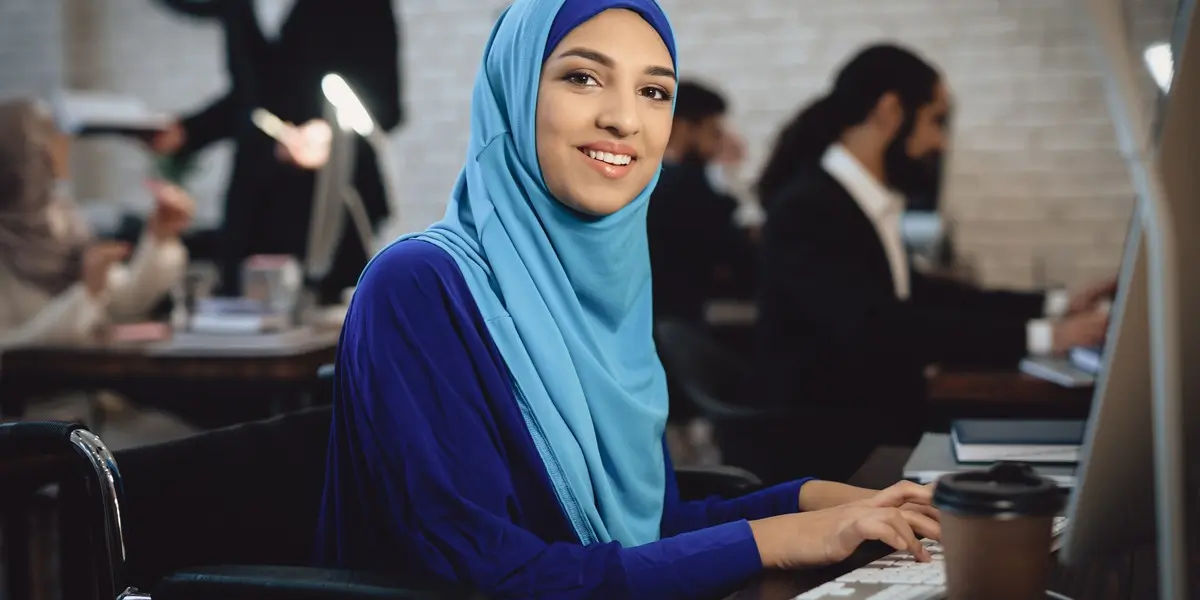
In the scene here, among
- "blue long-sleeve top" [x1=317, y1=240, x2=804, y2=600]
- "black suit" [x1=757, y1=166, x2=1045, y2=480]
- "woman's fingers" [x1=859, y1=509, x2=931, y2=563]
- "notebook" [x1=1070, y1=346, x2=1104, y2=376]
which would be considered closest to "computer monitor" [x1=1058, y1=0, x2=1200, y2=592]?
"woman's fingers" [x1=859, y1=509, x2=931, y2=563]

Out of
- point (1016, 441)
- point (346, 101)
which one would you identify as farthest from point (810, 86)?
point (1016, 441)

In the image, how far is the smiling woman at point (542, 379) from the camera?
0.95m

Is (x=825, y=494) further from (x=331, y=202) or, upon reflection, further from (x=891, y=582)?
(x=331, y=202)

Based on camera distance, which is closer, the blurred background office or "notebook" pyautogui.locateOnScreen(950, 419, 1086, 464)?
"notebook" pyautogui.locateOnScreen(950, 419, 1086, 464)

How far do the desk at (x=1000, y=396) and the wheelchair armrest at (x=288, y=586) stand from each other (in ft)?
4.30

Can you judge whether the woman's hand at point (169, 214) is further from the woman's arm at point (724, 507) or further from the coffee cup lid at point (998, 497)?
the coffee cup lid at point (998, 497)

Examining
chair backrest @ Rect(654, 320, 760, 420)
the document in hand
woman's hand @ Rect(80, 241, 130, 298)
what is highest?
the document in hand

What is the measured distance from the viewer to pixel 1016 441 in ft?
4.45

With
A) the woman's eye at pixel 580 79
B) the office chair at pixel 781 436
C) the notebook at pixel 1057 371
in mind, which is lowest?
the office chair at pixel 781 436

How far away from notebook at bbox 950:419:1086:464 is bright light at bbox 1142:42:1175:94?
0.55 meters

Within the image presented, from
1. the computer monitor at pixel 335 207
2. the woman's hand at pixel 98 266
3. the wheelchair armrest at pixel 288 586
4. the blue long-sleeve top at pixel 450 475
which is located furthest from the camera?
the computer monitor at pixel 335 207

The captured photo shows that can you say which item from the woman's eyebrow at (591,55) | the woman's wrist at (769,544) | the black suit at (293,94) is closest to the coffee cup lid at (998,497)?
the woman's wrist at (769,544)

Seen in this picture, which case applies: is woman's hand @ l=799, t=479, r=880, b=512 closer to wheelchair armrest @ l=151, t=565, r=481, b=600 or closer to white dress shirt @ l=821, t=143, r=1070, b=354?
wheelchair armrest @ l=151, t=565, r=481, b=600

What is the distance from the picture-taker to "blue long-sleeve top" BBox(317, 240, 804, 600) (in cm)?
93
